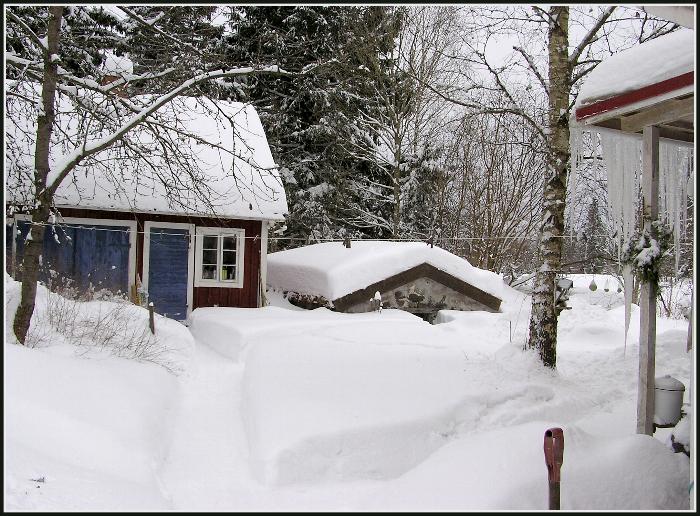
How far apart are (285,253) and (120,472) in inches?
523

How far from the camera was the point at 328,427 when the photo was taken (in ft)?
18.8

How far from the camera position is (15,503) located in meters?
3.39

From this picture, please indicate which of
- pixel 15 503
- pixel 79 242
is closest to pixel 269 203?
pixel 79 242

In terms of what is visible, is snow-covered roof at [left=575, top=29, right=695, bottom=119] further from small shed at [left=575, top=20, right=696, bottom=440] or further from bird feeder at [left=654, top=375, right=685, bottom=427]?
bird feeder at [left=654, top=375, right=685, bottom=427]

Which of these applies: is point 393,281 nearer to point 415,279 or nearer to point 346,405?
point 415,279

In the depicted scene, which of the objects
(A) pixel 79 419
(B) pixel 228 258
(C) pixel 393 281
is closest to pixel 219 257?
(B) pixel 228 258

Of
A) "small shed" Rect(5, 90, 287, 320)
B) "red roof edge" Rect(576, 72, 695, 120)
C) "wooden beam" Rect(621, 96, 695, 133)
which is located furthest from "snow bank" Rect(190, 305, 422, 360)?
"red roof edge" Rect(576, 72, 695, 120)

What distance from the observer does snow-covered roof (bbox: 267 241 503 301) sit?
13.6 m

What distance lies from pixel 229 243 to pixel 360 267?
9.86 ft

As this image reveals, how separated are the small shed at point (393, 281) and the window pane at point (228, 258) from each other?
6.28 ft

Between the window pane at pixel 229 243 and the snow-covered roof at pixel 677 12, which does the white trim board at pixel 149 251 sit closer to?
the window pane at pixel 229 243

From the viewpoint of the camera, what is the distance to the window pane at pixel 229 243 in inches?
540

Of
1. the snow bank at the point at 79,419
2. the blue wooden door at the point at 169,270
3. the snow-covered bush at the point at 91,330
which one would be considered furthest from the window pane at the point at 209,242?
the snow bank at the point at 79,419

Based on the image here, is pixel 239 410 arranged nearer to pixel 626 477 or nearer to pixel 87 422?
pixel 87 422
